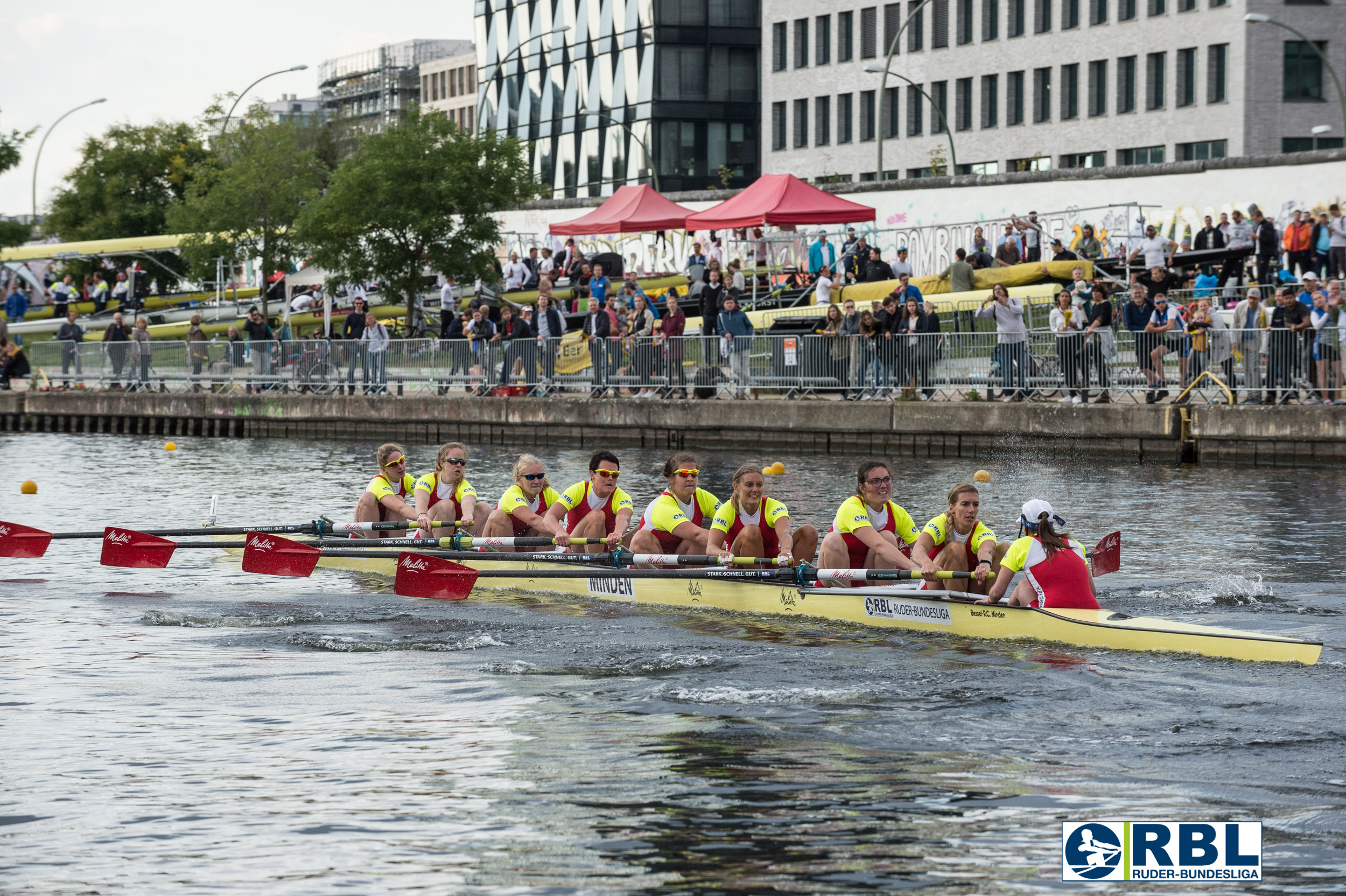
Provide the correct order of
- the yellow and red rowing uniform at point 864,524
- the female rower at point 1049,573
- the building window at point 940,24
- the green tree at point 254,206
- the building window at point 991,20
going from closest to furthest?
1. the female rower at point 1049,573
2. the yellow and red rowing uniform at point 864,524
3. the green tree at point 254,206
4. the building window at point 991,20
5. the building window at point 940,24

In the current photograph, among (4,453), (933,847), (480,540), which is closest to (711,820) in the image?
(933,847)

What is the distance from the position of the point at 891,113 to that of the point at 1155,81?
46.4 ft

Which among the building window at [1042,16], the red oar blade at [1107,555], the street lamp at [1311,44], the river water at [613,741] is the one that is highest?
the building window at [1042,16]

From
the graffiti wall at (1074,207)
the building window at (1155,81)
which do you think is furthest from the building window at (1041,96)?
the graffiti wall at (1074,207)

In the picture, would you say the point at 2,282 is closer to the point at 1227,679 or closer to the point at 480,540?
the point at 480,540

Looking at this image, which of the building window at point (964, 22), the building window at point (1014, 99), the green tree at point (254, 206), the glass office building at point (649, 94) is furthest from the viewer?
the glass office building at point (649, 94)

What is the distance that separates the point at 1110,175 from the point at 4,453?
26.3m

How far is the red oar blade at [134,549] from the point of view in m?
19.4

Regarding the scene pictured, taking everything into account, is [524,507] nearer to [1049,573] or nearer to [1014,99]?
[1049,573]

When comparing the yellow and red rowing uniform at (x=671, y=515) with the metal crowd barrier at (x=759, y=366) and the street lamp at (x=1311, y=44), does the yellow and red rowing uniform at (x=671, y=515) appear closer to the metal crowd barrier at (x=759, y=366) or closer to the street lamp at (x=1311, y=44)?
the metal crowd barrier at (x=759, y=366)

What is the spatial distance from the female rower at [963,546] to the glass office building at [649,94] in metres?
67.7

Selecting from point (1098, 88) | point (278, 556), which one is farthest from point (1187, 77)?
point (278, 556)

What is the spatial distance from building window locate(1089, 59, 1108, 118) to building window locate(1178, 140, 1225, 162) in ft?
14.9

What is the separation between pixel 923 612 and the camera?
1542cm
